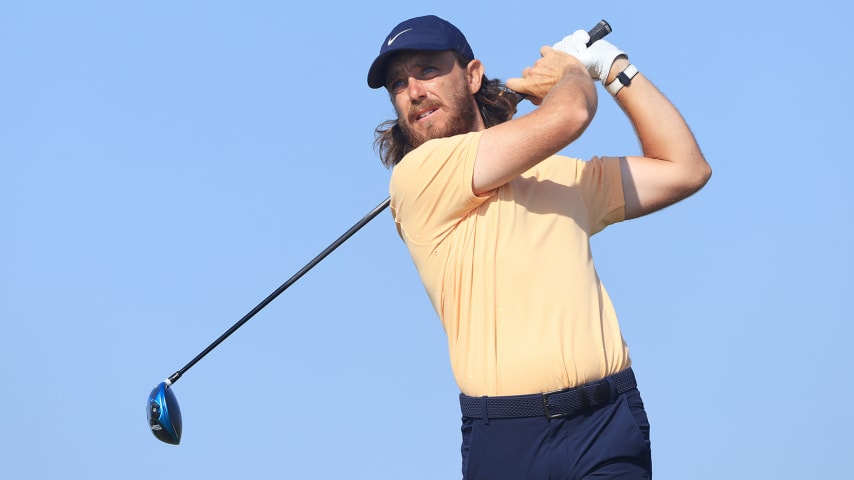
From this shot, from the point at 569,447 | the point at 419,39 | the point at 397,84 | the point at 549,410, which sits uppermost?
the point at 419,39

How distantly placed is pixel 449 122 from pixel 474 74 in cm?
44

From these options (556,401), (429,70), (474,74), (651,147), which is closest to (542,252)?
(556,401)

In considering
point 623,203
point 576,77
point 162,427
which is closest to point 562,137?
point 576,77

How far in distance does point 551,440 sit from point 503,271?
1.97ft

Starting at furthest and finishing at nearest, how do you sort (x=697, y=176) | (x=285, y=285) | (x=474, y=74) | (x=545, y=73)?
(x=285, y=285) → (x=474, y=74) → (x=697, y=176) → (x=545, y=73)

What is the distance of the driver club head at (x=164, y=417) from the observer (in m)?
6.61

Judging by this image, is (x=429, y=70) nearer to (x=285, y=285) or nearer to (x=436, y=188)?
(x=436, y=188)

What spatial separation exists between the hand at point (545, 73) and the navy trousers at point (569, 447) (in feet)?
3.96

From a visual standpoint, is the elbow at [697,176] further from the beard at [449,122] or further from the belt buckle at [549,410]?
the belt buckle at [549,410]

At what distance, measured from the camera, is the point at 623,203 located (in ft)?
15.5

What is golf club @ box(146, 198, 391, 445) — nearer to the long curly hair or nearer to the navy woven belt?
the long curly hair

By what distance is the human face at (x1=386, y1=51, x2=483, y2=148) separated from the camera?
495 centimetres

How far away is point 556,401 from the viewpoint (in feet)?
13.4

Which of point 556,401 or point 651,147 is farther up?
point 651,147
